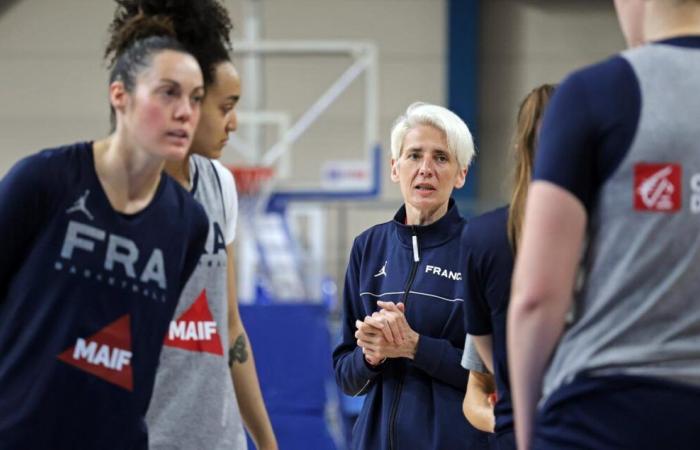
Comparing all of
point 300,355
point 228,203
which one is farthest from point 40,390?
point 300,355

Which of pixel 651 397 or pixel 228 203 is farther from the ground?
pixel 228 203

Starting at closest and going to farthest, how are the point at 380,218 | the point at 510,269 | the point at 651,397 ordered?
the point at 651,397 → the point at 510,269 → the point at 380,218

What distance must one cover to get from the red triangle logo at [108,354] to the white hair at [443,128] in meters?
1.26

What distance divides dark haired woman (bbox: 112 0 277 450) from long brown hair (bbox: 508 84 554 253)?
79 cm

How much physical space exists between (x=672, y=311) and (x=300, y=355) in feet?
13.4

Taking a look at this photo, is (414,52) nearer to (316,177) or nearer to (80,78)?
(316,177)

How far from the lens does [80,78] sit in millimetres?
15117

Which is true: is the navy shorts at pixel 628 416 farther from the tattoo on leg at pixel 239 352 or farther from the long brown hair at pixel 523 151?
the tattoo on leg at pixel 239 352

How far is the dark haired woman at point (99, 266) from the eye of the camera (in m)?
2.07

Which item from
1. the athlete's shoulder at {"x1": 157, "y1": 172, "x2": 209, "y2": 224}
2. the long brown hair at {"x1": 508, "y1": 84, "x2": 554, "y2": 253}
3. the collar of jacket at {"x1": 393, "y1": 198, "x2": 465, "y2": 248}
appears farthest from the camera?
the collar of jacket at {"x1": 393, "y1": 198, "x2": 465, "y2": 248}

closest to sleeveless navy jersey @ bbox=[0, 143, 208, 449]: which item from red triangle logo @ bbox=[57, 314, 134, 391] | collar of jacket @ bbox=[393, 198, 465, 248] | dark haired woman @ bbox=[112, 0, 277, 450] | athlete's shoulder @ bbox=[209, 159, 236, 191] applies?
red triangle logo @ bbox=[57, 314, 134, 391]

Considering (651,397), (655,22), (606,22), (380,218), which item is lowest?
(380,218)

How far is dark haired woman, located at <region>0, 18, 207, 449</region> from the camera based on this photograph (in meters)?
2.07

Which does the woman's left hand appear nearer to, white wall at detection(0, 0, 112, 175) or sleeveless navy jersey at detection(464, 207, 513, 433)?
sleeveless navy jersey at detection(464, 207, 513, 433)
